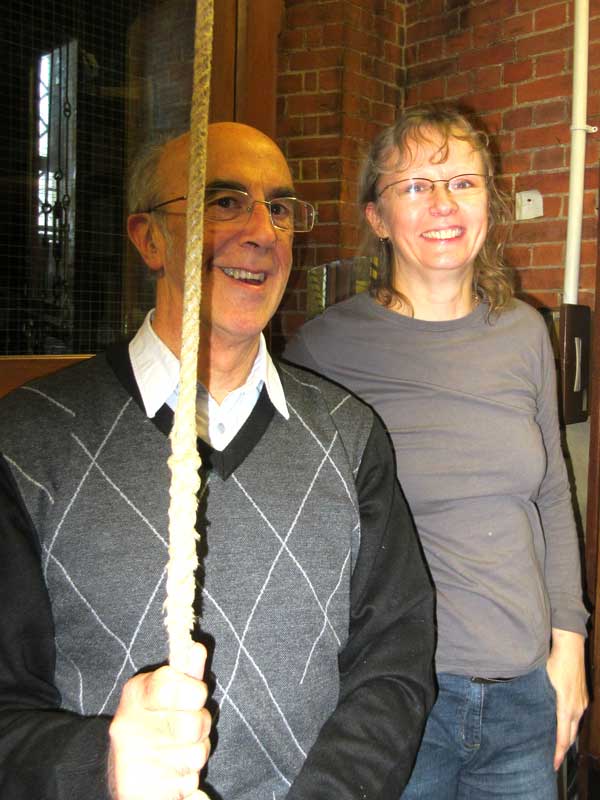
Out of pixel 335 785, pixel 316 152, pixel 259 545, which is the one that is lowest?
pixel 335 785

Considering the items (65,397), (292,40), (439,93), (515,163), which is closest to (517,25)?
(439,93)

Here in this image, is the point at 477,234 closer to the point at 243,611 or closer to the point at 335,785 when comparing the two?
the point at 243,611

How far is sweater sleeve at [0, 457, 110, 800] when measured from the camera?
0.64 meters

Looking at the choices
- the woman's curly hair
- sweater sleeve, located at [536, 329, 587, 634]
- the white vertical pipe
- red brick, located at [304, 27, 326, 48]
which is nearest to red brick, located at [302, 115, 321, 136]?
red brick, located at [304, 27, 326, 48]

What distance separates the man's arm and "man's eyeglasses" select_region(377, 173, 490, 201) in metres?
0.79

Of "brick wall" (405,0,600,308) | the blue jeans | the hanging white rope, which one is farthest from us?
"brick wall" (405,0,600,308)

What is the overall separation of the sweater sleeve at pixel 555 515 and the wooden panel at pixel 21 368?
99cm

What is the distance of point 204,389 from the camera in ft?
3.03

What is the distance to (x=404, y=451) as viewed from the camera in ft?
3.71

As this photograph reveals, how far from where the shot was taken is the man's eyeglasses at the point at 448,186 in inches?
46.3

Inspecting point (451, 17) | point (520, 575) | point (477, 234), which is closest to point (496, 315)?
point (477, 234)

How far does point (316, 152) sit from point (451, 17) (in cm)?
77

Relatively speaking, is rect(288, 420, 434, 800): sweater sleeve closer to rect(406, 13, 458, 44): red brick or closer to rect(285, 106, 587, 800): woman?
rect(285, 106, 587, 800): woman

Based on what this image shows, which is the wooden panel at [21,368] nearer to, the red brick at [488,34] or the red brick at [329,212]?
the red brick at [329,212]
